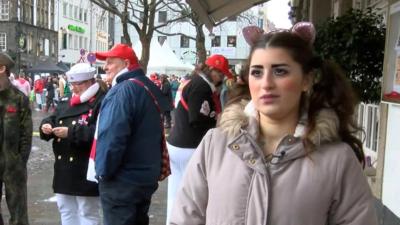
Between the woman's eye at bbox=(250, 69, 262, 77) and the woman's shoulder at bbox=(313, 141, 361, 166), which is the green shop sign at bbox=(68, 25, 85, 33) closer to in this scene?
the woman's eye at bbox=(250, 69, 262, 77)

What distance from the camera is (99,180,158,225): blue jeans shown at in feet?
13.8

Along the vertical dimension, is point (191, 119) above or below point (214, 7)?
below

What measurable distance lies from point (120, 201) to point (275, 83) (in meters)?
2.41

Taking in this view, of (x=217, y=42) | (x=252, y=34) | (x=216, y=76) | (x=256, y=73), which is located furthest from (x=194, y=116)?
(x=217, y=42)

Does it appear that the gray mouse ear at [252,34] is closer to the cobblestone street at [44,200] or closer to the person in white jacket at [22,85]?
the person in white jacket at [22,85]

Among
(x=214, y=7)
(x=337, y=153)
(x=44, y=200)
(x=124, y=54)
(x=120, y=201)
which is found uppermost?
(x=214, y=7)

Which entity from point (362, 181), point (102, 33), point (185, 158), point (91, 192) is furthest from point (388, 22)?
point (102, 33)

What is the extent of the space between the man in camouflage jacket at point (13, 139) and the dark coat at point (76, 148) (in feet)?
1.34

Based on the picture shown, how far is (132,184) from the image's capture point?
13.9ft

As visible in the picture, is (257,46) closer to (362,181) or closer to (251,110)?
A: (251,110)

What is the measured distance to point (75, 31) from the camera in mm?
78375

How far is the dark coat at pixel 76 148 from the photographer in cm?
480

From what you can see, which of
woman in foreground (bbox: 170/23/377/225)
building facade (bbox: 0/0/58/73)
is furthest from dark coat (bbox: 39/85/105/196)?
building facade (bbox: 0/0/58/73)

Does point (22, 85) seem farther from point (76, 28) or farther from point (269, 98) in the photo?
point (76, 28)
